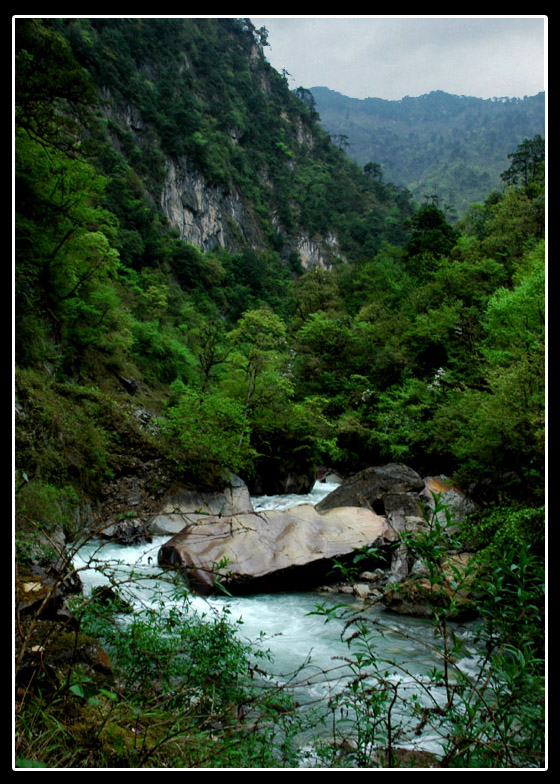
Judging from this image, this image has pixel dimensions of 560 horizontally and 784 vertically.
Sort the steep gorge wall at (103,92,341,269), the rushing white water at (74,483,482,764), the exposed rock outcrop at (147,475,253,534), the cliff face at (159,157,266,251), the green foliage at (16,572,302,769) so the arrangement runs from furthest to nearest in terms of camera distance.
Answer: the cliff face at (159,157,266,251)
the steep gorge wall at (103,92,341,269)
the exposed rock outcrop at (147,475,253,534)
the rushing white water at (74,483,482,764)
the green foliage at (16,572,302,769)

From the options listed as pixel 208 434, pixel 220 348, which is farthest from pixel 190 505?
pixel 220 348

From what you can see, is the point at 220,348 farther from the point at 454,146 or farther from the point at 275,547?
the point at 454,146

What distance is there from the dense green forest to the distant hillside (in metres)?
55.2

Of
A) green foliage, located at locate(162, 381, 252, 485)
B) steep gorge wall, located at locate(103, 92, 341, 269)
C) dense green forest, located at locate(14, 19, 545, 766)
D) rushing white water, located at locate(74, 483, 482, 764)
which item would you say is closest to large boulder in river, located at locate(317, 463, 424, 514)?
dense green forest, located at locate(14, 19, 545, 766)

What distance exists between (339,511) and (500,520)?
3915 mm

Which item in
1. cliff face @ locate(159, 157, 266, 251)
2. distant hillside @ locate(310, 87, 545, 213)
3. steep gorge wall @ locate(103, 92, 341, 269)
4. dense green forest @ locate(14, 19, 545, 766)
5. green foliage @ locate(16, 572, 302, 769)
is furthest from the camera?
distant hillside @ locate(310, 87, 545, 213)

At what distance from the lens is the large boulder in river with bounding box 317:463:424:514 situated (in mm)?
11703

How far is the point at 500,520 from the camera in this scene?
7.07m

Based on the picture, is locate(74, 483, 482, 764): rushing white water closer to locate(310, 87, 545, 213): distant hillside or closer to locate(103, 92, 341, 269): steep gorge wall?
locate(103, 92, 341, 269): steep gorge wall

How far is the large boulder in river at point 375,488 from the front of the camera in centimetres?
1170

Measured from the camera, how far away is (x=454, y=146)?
133375 millimetres

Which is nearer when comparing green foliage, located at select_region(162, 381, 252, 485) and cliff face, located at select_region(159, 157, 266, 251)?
Result: green foliage, located at select_region(162, 381, 252, 485)

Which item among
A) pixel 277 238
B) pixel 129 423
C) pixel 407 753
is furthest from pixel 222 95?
pixel 407 753

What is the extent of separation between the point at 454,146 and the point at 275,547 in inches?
6123
